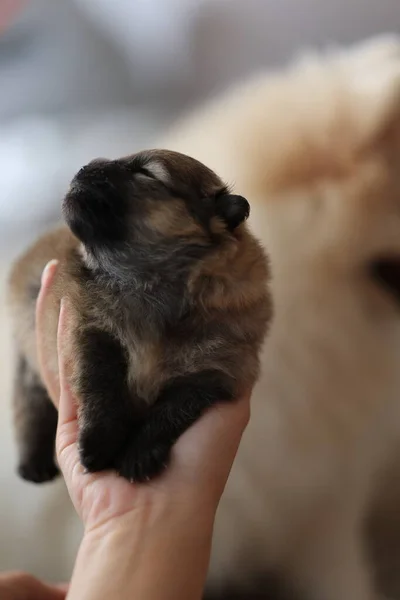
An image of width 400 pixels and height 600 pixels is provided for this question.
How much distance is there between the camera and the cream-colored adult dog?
1616mm

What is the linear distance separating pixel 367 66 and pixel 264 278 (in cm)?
109

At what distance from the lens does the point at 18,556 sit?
1.56m

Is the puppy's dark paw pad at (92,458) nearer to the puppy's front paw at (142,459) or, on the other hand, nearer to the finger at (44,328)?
the puppy's front paw at (142,459)

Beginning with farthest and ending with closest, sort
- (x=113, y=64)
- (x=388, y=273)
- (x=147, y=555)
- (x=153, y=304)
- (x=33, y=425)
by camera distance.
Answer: (x=113, y=64)
(x=388, y=273)
(x=33, y=425)
(x=153, y=304)
(x=147, y=555)

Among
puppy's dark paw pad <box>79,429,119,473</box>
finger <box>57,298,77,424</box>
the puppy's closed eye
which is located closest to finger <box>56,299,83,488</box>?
finger <box>57,298,77,424</box>

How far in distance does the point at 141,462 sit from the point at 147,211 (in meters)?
0.43

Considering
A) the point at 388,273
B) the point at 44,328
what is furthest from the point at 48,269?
the point at 388,273

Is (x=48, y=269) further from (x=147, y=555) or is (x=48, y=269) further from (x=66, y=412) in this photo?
(x=147, y=555)

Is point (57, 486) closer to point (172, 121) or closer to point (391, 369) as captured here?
point (391, 369)

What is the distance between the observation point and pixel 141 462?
38.7 inches

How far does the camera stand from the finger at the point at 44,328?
1.22 metres

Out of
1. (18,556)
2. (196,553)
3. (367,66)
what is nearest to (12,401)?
(18,556)

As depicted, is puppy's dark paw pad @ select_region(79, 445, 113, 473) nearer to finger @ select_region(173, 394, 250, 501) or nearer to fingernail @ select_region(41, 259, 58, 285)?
finger @ select_region(173, 394, 250, 501)

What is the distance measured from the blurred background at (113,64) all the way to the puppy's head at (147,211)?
936 mm
